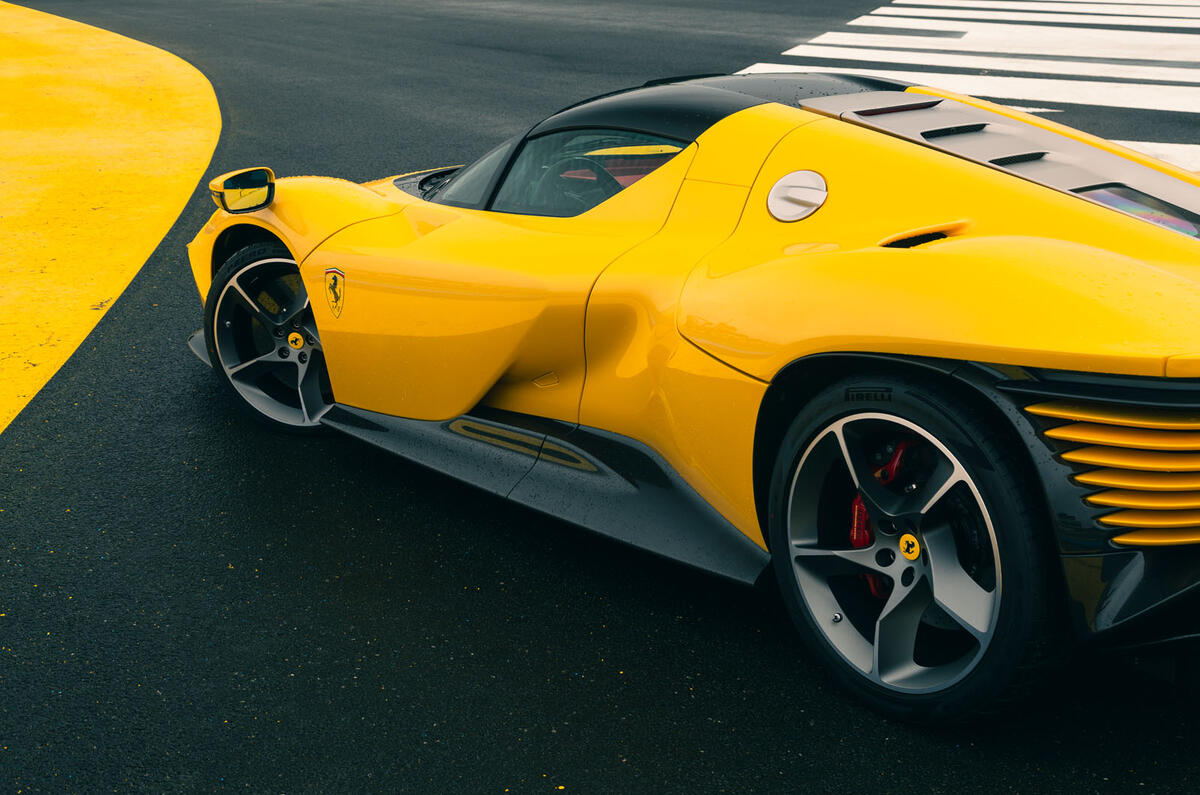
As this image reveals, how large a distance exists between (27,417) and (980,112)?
3.56 meters

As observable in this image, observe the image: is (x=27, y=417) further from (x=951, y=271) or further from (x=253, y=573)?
(x=951, y=271)

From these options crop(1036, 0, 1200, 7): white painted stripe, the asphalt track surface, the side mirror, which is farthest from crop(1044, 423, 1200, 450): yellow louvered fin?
crop(1036, 0, 1200, 7): white painted stripe

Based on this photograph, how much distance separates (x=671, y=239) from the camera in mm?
2855

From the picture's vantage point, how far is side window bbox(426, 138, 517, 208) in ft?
11.2

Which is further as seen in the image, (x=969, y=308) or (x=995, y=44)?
(x=995, y=44)

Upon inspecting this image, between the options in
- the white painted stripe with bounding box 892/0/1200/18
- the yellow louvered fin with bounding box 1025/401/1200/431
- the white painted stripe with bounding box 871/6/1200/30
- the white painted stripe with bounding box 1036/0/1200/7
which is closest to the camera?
the yellow louvered fin with bounding box 1025/401/1200/431

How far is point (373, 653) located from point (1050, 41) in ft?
38.4

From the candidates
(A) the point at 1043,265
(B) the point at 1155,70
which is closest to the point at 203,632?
(A) the point at 1043,265

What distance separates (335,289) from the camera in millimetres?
3428

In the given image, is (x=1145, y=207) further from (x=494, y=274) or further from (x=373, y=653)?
(x=373, y=653)

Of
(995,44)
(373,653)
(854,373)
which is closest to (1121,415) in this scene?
(854,373)

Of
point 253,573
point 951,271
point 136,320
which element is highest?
point 951,271

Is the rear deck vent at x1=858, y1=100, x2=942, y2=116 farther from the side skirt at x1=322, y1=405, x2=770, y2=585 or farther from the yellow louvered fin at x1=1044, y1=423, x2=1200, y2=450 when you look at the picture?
the yellow louvered fin at x1=1044, y1=423, x2=1200, y2=450

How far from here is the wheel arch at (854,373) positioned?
2033 mm
